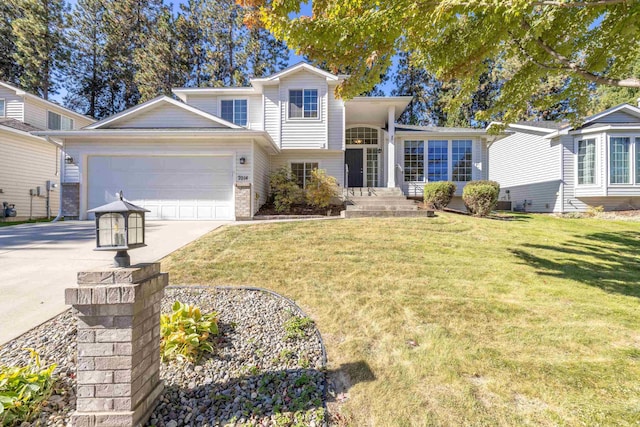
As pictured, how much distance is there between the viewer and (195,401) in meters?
2.33

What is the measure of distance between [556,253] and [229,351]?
264 inches

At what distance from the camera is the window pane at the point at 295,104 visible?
12.4 metres

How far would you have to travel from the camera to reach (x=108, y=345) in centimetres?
194

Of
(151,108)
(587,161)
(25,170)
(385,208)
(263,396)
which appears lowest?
(263,396)

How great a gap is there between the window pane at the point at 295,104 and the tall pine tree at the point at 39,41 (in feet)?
66.5

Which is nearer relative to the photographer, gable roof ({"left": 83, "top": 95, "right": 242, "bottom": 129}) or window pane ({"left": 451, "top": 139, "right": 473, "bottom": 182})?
gable roof ({"left": 83, "top": 95, "right": 242, "bottom": 129})

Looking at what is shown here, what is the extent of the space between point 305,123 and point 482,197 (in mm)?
7452

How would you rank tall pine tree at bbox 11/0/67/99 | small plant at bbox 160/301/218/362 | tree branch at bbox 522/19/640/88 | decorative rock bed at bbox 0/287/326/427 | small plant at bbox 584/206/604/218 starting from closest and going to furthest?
decorative rock bed at bbox 0/287/326/427, small plant at bbox 160/301/218/362, tree branch at bbox 522/19/640/88, small plant at bbox 584/206/604/218, tall pine tree at bbox 11/0/67/99

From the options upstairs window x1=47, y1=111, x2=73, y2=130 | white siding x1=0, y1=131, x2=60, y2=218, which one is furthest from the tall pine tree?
white siding x1=0, y1=131, x2=60, y2=218

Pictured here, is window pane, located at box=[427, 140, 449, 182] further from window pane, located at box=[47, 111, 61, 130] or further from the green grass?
window pane, located at box=[47, 111, 61, 130]

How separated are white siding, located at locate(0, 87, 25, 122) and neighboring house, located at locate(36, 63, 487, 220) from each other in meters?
7.15

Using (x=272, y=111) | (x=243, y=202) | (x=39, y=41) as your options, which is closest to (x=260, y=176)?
(x=243, y=202)

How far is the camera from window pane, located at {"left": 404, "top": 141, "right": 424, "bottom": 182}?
13758 millimetres

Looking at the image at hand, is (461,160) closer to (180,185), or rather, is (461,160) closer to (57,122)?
(180,185)
